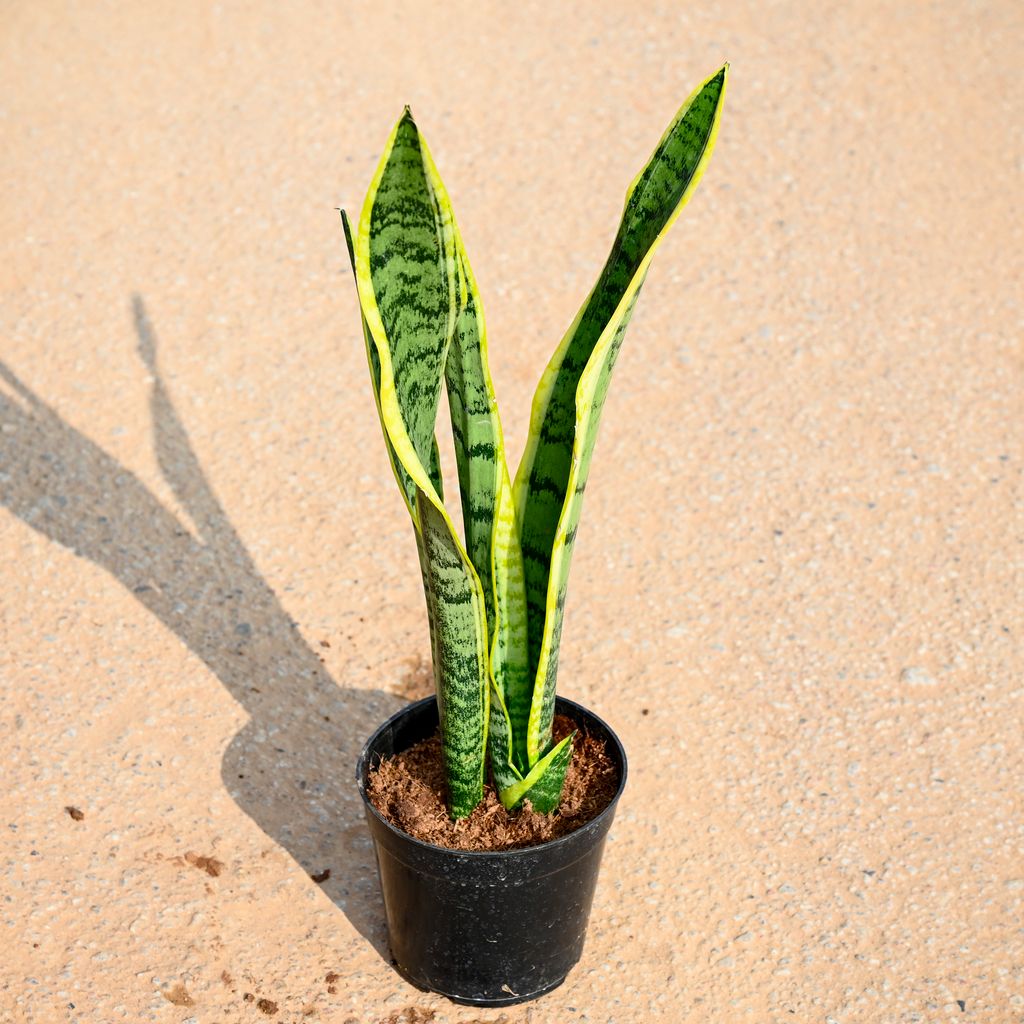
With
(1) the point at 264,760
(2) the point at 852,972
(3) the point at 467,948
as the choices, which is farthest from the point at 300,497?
(2) the point at 852,972

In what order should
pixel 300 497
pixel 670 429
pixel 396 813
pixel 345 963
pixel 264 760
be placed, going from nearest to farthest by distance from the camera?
pixel 396 813 → pixel 345 963 → pixel 264 760 → pixel 300 497 → pixel 670 429

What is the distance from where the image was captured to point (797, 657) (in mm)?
2943

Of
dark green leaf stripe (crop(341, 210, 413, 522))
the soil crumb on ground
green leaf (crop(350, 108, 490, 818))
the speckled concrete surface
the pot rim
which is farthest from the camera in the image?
the speckled concrete surface

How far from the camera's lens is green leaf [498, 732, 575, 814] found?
6.35 feet

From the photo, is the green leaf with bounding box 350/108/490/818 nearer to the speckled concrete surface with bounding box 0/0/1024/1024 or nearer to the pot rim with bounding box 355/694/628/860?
the pot rim with bounding box 355/694/628/860

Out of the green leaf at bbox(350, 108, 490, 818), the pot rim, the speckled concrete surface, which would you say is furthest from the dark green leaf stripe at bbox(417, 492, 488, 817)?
the speckled concrete surface

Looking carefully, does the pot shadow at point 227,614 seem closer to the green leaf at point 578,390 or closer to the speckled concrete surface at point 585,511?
the speckled concrete surface at point 585,511

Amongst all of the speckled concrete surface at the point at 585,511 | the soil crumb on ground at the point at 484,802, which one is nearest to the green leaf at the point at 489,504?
the soil crumb on ground at the point at 484,802

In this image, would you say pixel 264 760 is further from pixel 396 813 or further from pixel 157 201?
pixel 157 201

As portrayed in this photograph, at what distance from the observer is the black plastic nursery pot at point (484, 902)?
1.94m

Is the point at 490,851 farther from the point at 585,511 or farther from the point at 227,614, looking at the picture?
the point at 585,511

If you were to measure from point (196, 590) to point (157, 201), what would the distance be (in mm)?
1758

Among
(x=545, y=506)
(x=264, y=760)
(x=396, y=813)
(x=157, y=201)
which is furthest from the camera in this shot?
(x=157, y=201)

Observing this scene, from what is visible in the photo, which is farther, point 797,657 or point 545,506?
point 797,657
